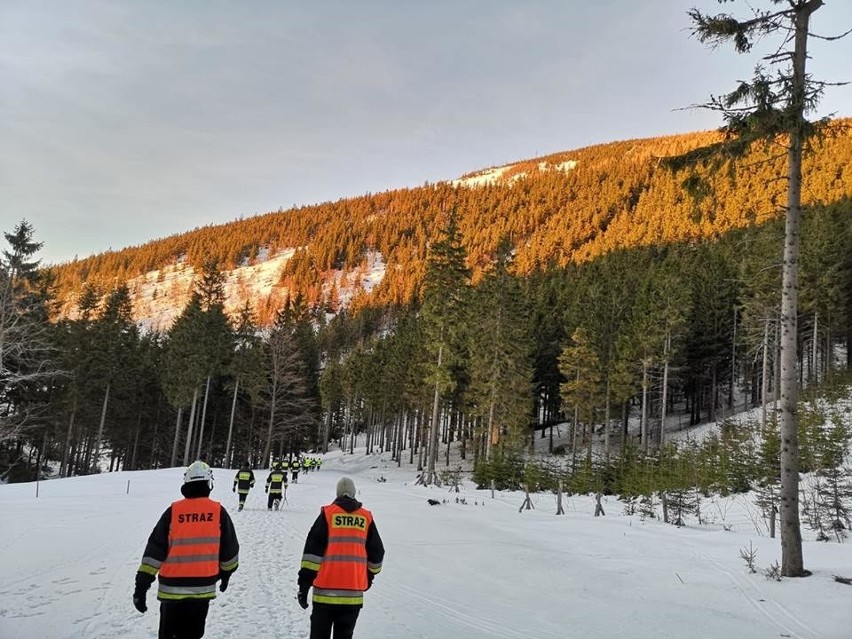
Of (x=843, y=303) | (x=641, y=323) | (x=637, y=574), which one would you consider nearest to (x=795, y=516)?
(x=637, y=574)

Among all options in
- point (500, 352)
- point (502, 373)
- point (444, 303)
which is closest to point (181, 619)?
point (444, 303)

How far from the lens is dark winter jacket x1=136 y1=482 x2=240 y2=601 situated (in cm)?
483

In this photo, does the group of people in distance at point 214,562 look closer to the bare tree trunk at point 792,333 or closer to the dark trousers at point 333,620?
the dark trousers at point 333,620

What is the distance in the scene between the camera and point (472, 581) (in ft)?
33.4

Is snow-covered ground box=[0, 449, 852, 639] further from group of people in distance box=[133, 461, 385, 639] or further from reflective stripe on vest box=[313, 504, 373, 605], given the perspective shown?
reflective stripe on vest box=[313, 504, 373, 605]

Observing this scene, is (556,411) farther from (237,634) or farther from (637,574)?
(237,634)

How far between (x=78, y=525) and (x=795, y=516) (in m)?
16.7

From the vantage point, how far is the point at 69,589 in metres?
8.27

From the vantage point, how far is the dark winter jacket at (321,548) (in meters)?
5.10

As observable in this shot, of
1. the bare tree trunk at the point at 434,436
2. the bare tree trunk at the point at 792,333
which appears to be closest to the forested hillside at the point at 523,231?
the bare tree trunk at the point at 434,436

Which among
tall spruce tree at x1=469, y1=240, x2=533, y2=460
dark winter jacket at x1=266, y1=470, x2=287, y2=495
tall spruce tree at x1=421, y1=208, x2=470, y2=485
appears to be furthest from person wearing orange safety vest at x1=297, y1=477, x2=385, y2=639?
tall spruce tree at x1=469, y1=240, x2=533, y2=460

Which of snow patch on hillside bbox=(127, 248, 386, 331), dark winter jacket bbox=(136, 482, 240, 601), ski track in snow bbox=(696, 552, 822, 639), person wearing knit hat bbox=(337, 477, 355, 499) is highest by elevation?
snow patch on hillside bbox=(127, 248, 386, 331)

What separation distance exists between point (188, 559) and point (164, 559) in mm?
218

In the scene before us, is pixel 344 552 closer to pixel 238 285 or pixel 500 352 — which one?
pixel 500 352
